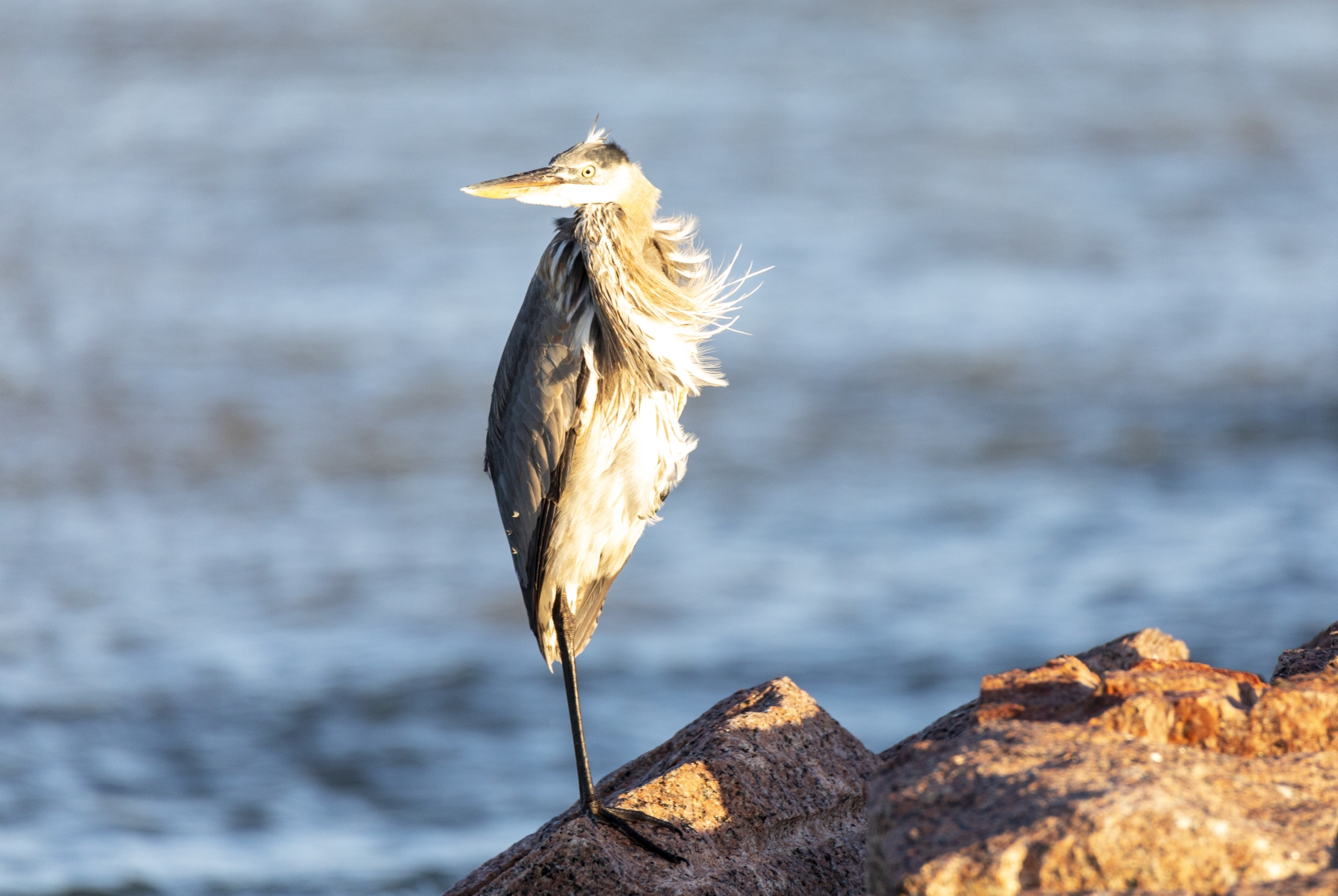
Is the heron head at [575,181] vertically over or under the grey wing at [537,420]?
over

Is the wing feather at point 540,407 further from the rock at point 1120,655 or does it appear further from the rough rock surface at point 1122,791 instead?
the rough rock surface at point 1122,791

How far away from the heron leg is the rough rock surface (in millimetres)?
1105

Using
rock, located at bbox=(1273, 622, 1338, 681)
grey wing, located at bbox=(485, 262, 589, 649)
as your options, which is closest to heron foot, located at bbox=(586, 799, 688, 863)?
grey wing, located at bbox=(485, 262, 589, 649)

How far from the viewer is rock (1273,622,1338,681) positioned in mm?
3553

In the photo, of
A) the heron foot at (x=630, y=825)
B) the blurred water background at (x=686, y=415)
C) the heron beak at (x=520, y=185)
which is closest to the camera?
the heron foot at (x=630, y=825)

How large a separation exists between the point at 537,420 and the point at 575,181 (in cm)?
76

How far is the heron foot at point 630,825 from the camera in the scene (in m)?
3.65

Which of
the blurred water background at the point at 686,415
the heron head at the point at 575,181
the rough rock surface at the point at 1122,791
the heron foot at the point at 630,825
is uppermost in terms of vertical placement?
the blurred water background at the point at 686,415

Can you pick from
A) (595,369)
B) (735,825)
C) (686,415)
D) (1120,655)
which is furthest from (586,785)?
(686,415)

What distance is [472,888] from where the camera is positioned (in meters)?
3.78

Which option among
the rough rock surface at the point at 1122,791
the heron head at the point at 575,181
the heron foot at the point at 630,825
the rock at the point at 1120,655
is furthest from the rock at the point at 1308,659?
the heron head at the point at 575,181

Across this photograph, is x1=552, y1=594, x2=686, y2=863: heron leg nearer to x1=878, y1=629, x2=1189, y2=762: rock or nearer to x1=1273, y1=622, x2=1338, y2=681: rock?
x1=878, y1=629, x2=1189, y2=762: rock

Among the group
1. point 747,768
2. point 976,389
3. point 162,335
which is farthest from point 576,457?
point 162,335

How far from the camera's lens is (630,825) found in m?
3.71
